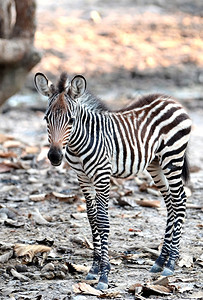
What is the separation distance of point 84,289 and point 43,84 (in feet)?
6.48

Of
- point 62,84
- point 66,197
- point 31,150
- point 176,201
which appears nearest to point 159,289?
point 176,201

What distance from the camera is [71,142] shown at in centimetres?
591

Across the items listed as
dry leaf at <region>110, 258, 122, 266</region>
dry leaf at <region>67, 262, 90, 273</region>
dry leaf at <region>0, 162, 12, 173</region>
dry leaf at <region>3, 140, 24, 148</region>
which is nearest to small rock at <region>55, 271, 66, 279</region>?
dry leaf at <region>67, 262, 90, 273</region>

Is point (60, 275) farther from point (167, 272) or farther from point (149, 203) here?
point (149, 203)

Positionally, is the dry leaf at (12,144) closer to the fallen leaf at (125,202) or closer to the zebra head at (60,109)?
the fallen leaf at (125,202)

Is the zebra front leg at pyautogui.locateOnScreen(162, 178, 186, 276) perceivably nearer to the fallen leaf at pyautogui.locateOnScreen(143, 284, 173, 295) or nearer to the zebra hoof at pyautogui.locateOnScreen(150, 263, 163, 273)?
the zebra hoof at pyautogui.locateOnScreen(150, 263, 163, 273)

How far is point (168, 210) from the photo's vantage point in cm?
670

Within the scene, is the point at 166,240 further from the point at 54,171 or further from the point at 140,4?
the point at 140,4

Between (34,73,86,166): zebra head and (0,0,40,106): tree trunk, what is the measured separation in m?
5.00

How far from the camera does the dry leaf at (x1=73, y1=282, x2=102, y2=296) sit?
551 cm

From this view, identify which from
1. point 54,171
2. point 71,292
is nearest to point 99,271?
point 71,292

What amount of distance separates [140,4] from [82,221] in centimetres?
1933

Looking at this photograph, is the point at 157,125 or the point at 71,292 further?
the point at 157,125

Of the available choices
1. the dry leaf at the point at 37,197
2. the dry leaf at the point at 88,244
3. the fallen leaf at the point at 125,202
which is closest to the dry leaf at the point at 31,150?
the dry leaf at the point at 37,197
